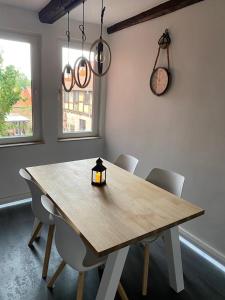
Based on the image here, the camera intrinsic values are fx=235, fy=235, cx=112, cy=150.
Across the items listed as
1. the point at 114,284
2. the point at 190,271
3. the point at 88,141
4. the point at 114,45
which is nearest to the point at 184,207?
the point at 114,284

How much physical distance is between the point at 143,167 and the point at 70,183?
1297mm

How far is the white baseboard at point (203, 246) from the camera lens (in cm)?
219

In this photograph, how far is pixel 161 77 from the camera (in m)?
2.56

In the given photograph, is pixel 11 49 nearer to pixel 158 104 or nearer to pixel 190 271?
pixel 158 104

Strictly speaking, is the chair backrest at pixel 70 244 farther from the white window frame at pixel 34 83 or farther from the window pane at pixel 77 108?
the window pane at pixel 77 108

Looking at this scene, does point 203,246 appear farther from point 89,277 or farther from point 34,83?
point 34,83

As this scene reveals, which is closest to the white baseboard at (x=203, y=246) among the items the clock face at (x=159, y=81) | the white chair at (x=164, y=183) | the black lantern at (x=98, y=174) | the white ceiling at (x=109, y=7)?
the white chair at (x=164, y=183)

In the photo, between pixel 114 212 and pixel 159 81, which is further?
pixel 159 81

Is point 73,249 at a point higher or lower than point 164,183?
lower

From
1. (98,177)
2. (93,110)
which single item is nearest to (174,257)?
(98,177)

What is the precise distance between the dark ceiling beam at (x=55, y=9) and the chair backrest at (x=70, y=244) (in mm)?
1769

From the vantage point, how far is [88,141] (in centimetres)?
351

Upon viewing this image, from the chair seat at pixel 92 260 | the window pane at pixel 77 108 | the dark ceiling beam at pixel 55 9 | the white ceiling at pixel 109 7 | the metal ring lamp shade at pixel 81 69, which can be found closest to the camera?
the chair seat at pixel 92 260

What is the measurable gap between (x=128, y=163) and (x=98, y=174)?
671 millimetres
